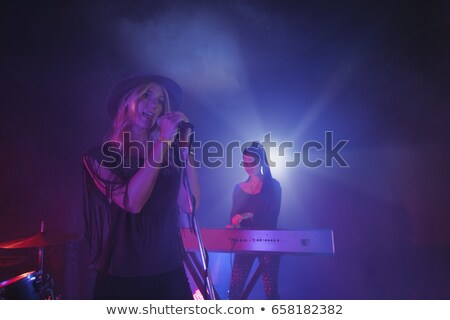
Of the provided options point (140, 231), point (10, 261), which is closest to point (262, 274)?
point (140, 231)

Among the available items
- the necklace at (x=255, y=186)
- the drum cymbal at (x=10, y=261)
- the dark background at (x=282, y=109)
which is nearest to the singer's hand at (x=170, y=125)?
the dark background at (x=282, y=109)

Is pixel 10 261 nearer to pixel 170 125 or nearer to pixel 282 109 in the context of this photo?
pixel 170 125

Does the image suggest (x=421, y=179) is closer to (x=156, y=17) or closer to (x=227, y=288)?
(x=227, y=288)

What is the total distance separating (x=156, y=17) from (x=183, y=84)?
1.95ft

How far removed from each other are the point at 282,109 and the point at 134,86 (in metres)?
1.16

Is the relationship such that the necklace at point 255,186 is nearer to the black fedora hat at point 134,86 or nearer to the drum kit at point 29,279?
the black fedora hat at point 134,86

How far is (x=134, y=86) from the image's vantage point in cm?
213

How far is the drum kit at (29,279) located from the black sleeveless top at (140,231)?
663 mm

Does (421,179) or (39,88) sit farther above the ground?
(39,88)

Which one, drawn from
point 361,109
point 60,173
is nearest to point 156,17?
point 60,173

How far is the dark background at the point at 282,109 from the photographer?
261 cm

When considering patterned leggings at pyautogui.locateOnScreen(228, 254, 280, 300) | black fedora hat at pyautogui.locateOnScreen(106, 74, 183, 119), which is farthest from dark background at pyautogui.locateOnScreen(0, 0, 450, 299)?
black fedora hat at pyautogui.locateOnScreen(106, 74, 183, 119)

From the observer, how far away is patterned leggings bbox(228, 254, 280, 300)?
2578mm

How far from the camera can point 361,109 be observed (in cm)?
267
